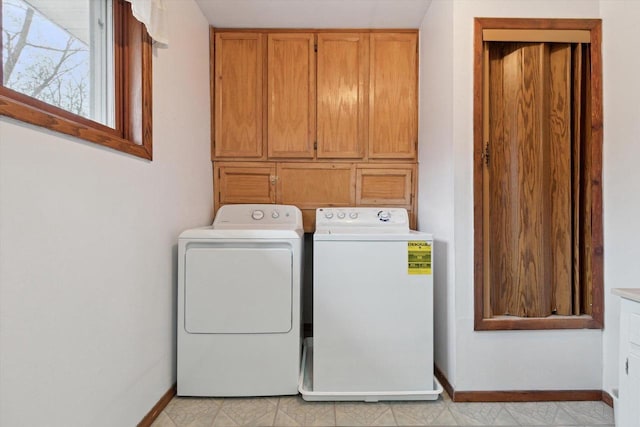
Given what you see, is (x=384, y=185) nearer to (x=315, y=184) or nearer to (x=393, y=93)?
(x=315, y=184)

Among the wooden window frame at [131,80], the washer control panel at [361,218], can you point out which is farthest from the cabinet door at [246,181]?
the wooden window frame at [131,80]

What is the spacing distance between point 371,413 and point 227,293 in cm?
94

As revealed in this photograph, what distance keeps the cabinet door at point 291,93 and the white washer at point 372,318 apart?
943 millimetres

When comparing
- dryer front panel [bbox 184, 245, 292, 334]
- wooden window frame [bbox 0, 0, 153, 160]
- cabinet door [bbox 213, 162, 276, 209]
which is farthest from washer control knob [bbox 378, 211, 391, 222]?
wooden window frame [bbox 0, 0, 153, 160]

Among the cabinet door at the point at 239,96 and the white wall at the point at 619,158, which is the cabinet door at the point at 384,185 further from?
the white wall at the point at 619,158

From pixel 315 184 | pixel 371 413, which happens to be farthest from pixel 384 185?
pixel 371 413

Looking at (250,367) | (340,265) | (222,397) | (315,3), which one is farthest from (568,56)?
(222,397)

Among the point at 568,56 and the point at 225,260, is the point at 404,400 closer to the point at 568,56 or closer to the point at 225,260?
the point at 225,260

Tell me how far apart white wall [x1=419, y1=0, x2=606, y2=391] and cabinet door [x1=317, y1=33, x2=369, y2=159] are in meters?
0.72

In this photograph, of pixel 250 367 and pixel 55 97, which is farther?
pixel 250 367

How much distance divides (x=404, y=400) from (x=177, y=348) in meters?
1.22

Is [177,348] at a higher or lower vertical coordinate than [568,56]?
lower

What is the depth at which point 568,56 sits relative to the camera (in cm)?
176

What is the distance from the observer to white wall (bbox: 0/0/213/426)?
34.5 inches
